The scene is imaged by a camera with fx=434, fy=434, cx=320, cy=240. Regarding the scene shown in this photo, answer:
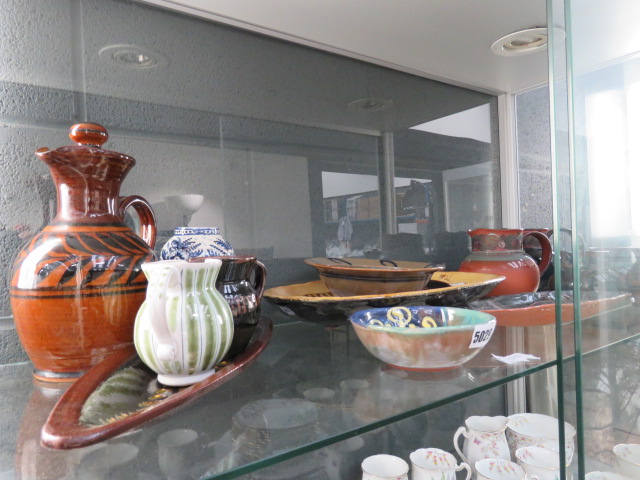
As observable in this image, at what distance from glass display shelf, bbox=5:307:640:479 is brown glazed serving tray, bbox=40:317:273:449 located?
12 millimetres

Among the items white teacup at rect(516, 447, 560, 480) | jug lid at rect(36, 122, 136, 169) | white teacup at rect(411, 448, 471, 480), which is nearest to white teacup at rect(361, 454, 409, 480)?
white teacup at rect(411, 448, 471, 480)

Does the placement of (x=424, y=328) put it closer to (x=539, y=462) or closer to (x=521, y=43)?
(x=539, y=462)

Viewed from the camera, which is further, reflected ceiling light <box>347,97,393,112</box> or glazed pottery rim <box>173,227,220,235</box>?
reflected ceiling light <box>347,97,393,112</box>

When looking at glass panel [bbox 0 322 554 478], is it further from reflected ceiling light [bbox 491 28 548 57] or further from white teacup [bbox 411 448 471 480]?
reflected ceiling light [bbox 491 28 548 57]

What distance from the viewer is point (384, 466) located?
617 mm

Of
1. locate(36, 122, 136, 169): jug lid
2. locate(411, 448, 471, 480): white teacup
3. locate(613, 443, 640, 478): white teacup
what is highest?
locate(36, 122, 136, 169): jug lid

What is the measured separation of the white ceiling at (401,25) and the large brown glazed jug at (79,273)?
288 mm

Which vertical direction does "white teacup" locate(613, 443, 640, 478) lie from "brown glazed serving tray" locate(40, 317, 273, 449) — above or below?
below

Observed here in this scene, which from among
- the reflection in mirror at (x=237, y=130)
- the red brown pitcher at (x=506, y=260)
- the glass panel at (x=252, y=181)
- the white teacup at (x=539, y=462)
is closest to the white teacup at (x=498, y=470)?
the white teacup at (x=539, y=462)

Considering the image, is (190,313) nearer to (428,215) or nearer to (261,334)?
(261,334)

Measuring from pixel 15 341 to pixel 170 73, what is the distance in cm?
38

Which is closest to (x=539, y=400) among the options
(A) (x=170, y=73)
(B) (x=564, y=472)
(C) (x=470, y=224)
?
(C) (x=470, y=224)

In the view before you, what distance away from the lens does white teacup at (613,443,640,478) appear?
0.39m

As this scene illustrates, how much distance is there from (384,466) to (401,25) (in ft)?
2.13
